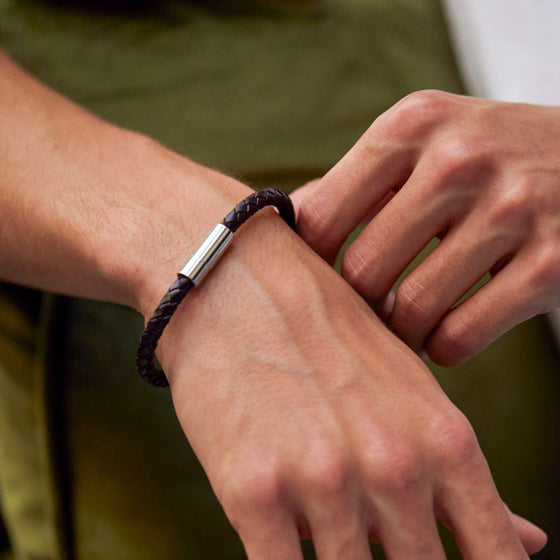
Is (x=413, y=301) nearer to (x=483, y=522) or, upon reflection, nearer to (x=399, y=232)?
(x=399, y=232)

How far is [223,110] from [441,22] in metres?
0.52

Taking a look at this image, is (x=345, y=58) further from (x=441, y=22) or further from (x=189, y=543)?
(x=189, y=543)

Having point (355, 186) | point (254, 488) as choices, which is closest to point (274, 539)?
point (254, 488)

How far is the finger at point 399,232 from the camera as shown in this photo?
2.17 feet

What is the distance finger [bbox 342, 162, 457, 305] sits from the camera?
66 centimetres

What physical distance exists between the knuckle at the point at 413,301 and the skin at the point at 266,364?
4cm

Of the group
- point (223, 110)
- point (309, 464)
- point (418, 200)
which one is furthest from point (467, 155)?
point (223, 110)

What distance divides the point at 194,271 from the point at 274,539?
0.27 meters

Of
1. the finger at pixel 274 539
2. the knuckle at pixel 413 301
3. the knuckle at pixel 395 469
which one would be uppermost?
the knuckle at pixel 413 301

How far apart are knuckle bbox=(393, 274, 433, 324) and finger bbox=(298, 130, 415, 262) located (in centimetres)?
9

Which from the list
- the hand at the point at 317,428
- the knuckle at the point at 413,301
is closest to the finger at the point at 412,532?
the hand at the point at 317,428

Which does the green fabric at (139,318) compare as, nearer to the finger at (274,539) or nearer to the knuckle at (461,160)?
the finger at (274,539)

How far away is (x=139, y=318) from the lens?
0.86m

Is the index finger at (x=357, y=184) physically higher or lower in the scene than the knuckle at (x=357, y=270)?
higher
